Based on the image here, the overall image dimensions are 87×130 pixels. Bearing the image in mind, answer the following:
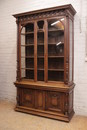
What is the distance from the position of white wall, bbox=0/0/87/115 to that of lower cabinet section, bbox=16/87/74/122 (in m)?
0.34

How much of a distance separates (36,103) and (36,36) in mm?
1575

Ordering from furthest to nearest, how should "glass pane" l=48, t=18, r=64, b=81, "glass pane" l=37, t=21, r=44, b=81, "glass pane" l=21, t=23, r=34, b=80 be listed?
1. "glass pane" l=21, t=23, r=34, b=80
2. "glass pane" l=37, t=21, r=44, b=81
3. "glass pane" l=48, t=18, r=64, b=81

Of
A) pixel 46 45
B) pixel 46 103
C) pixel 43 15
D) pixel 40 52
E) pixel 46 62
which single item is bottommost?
pixel 46 103

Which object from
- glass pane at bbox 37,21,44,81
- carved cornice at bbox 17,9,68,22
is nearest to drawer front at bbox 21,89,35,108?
glass pane at bbox 37,21,44,81

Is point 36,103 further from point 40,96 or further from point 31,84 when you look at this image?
point 31,84

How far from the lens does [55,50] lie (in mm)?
3504

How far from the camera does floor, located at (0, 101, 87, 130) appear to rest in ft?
9.30

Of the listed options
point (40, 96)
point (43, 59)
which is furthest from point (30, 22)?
point (40, 96)

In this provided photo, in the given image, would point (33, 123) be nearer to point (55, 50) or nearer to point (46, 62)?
point (46, 62)

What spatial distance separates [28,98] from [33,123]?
695 millimetres

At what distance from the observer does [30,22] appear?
348 centimetres

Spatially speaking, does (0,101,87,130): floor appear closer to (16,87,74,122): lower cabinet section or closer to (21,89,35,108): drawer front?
(16,87,74,122): lower cabinet section

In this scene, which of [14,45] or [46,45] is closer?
[46,45]

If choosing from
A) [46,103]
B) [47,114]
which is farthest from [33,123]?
[46,103]
